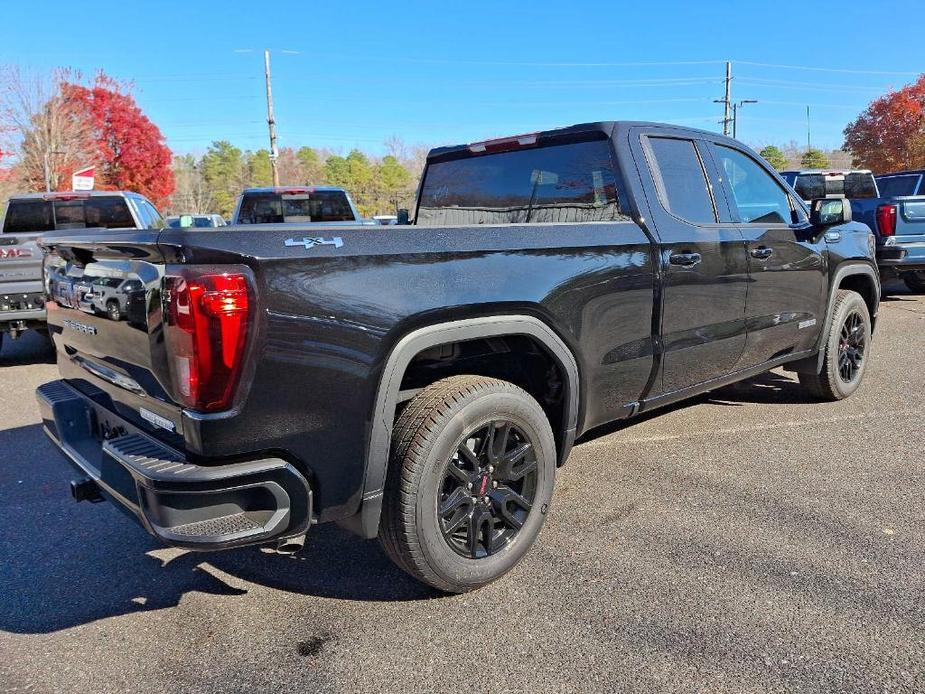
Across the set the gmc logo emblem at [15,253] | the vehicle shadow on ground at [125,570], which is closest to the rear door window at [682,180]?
the vehicle shadow on ground at [125,570]

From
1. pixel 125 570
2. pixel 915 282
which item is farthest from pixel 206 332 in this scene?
pixel 915 282

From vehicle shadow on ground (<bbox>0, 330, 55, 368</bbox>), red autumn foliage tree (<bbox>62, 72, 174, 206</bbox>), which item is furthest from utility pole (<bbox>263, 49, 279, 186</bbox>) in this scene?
vehicle shadow on ground (<bbox>0, 330, 55, 368</bbox>)

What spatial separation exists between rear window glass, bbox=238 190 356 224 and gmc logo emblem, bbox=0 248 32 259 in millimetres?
2760

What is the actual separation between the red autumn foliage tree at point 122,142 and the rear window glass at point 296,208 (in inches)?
795

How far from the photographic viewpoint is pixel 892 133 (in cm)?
2573

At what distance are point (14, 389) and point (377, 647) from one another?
18.6 feet

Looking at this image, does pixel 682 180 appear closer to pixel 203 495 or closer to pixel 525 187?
pixel 525 187

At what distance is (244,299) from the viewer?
2.18 m

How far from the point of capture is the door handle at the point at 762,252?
13.7 feet

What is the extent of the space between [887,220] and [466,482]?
33.1ft

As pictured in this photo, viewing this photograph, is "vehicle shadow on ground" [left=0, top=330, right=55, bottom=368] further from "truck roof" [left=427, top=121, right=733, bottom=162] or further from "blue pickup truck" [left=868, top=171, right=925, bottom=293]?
"blue pickup truck" [left=868, top=171, right=925, bottom=293]

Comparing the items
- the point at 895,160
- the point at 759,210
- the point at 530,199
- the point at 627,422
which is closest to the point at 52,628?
the point at 530,199

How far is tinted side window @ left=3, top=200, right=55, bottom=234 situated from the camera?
8.27 metres

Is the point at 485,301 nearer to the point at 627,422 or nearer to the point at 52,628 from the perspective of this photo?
the point at 52,628
